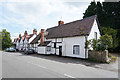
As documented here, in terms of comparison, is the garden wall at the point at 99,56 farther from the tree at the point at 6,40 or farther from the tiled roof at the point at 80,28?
the tree at the point at 6,40

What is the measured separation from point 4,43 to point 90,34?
4913 centimetres

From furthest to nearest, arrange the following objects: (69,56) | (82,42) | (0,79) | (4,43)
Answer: (4,43), (69,56), (82,42), (0,79)

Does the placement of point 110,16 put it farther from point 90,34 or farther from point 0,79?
point 0,79

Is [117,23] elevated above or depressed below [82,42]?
above

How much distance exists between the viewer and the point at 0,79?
577 cm

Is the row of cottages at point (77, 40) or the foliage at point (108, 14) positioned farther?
the foliage at point (108, 14)

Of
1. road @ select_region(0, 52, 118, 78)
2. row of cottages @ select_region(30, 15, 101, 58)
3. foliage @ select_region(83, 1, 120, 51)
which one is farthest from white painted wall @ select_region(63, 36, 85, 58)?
foliage @ select_region(83, 1, 120, 51)

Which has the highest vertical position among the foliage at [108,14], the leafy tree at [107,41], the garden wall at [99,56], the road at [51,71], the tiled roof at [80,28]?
the foliage at [108,14]

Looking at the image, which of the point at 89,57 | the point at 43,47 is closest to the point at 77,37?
the point at 89,57

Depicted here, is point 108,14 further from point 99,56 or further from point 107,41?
point 99,56

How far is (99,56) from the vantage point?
1285 cm

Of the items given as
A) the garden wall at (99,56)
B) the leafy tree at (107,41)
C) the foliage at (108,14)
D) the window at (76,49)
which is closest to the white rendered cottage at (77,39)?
the window at (76,49)

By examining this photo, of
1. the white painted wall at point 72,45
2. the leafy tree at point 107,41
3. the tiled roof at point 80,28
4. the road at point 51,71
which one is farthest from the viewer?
the tiled roof at point 80,28

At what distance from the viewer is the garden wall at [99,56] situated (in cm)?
1235
